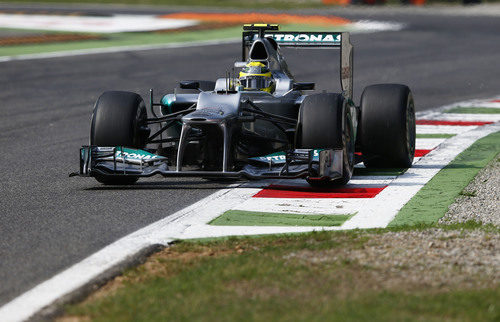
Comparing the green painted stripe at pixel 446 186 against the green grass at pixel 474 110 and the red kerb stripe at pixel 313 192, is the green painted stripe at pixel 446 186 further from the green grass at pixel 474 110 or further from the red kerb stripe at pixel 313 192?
the green grass at pixel 474 110

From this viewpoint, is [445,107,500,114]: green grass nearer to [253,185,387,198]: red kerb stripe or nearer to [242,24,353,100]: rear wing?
[242,24,353,100]: rear wing

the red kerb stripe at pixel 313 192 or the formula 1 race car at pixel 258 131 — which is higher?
the formula 1 race car at pixel 258 131

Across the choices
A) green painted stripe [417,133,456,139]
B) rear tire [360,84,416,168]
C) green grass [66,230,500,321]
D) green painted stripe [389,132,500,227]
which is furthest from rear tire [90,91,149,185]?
Result: green painted stripe [417,133,456,139]

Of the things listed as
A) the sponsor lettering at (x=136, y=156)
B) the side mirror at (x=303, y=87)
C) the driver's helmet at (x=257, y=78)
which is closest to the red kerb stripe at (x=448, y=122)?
the side mirror at (x=303, y=87)

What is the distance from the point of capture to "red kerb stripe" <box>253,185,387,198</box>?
9.00m

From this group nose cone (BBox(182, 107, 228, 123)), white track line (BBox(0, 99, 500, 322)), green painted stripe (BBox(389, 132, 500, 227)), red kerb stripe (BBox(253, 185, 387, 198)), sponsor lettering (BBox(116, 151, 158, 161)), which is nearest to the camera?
white track line (BBox(0, 99, 500, 322))

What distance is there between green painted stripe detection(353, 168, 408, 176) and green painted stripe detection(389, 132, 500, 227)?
0.39 meters

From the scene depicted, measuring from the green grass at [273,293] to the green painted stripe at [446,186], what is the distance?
146 centimetres

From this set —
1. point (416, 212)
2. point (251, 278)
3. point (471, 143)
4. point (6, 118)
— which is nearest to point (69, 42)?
point (6, 118)

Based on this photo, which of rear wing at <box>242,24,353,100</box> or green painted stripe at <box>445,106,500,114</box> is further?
green painted stripe at <box>445,106,500,114</box>

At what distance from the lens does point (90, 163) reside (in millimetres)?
9320

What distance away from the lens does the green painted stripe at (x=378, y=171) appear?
33.4ft

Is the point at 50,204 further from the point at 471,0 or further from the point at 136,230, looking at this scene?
the point at 471,0

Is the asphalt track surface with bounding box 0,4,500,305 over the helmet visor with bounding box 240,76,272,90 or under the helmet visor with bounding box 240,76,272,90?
under
